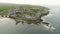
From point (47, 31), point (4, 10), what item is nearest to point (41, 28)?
point (47, 31)

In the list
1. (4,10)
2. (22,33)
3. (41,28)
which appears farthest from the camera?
(4,10)

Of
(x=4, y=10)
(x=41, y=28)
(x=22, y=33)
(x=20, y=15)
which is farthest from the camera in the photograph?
(x=4, y=10)

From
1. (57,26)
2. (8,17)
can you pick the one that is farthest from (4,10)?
(57,26)

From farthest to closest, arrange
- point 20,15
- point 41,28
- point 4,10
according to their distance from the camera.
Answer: point 4,10 < point 20,15 < point 41,28

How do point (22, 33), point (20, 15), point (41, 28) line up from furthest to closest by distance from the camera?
1. point (20, 15)
2. point (41, 28)
3. point (22, 33)

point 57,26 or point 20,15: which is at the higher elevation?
point 20,15

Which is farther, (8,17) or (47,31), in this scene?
(8,17)

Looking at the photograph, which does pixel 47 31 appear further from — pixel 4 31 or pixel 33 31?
pixel 4 31

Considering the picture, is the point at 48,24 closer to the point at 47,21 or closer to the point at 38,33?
the point at 47,21

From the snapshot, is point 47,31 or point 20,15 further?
point 20,15
